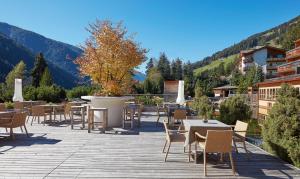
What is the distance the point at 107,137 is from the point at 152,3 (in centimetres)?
1297

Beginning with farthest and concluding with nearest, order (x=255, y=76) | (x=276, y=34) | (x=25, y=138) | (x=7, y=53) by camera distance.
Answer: (x=276, y=34)
(x=7, y=53)
(x=255, y=76)
(x=25, y=138)

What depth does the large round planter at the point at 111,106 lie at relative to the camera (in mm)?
10844

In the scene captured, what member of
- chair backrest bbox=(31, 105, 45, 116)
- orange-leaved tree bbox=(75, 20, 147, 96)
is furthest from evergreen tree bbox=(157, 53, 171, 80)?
chair backrest bbox=(31, 105, 45, 116)

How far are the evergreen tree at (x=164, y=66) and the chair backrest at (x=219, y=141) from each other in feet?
184

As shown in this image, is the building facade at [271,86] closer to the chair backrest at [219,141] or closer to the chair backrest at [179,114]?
the chair backrest at [179,114]

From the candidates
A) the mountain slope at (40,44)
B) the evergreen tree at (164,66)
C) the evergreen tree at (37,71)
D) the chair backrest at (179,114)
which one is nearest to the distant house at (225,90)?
the evergreen tree at (164,66)

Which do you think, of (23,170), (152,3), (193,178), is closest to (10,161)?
(23,170)

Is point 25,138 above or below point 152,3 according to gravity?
below

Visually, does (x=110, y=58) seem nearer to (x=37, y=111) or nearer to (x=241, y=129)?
(x=37, y=111)

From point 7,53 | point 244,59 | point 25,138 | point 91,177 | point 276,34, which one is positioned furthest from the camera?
point 276,34

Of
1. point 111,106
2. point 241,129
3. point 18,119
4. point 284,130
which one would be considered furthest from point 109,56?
point 284,130

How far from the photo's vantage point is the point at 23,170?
5309 mm

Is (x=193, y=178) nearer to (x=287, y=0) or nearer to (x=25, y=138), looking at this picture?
(x=25, y=138)

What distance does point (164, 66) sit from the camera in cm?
6506
